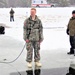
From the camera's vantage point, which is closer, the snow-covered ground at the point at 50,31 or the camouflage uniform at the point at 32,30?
the camouflage uniform at the point at 32,30

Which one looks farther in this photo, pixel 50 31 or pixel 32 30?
pixel 50 31

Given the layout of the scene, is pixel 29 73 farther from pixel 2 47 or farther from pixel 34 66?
pixel 2 47

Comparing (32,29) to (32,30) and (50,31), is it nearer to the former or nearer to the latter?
(32,30)

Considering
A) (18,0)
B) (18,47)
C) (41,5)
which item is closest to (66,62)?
(18,47)

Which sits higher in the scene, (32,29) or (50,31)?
(32,29)

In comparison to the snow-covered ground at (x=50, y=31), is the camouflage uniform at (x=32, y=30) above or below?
above

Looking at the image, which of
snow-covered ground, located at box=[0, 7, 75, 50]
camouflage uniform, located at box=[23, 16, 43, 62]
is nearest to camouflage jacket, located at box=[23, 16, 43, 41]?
camouflage uniform, located at box=[23, 16, 43, 62]

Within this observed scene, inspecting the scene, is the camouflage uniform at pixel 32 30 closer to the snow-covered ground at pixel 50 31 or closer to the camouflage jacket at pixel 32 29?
the camouflage jacket at pixel 32 29

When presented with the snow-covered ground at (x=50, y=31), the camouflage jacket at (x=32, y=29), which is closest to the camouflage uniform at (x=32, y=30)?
the camouflage jacket at (x=32, y=29)

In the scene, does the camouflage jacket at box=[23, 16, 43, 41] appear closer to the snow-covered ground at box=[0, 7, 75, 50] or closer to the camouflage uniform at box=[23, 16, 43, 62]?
the camouflage uniform at box=[23, 16, 43, 62]

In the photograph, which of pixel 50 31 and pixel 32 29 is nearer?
pixel 32 29

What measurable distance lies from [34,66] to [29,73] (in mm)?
759

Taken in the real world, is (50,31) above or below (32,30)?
below

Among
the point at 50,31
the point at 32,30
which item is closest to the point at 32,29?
the point at 32,30
